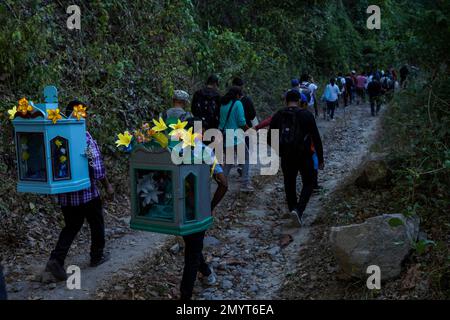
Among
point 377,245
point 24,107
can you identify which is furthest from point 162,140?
point 377,245

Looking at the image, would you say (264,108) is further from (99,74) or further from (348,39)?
(348,39)

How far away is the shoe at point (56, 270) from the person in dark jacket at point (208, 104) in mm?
3588

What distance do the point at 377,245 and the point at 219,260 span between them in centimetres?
214

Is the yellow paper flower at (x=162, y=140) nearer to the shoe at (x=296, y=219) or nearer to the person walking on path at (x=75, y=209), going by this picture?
the person walking on path at (x=75, y=209)

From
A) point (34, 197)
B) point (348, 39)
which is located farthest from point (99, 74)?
point (348, 39)

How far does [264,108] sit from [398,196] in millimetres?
9517

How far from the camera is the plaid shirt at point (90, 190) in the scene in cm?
515

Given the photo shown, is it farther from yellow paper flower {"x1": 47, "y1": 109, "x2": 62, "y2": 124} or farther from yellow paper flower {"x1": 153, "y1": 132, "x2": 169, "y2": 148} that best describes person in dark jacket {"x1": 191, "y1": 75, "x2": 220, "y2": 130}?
yellow paper flower {"x1": 153, "y1": 132, "x2": 169, "y2": 148}

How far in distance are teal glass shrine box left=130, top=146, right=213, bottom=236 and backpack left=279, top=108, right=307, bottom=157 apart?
2.50 meters

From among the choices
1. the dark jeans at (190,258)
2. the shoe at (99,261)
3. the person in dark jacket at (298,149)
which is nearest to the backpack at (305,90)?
the person in dark jacket at (298,149)

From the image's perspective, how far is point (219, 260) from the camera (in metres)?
6.16

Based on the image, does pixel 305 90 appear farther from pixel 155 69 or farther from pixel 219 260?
pixel 219 260
